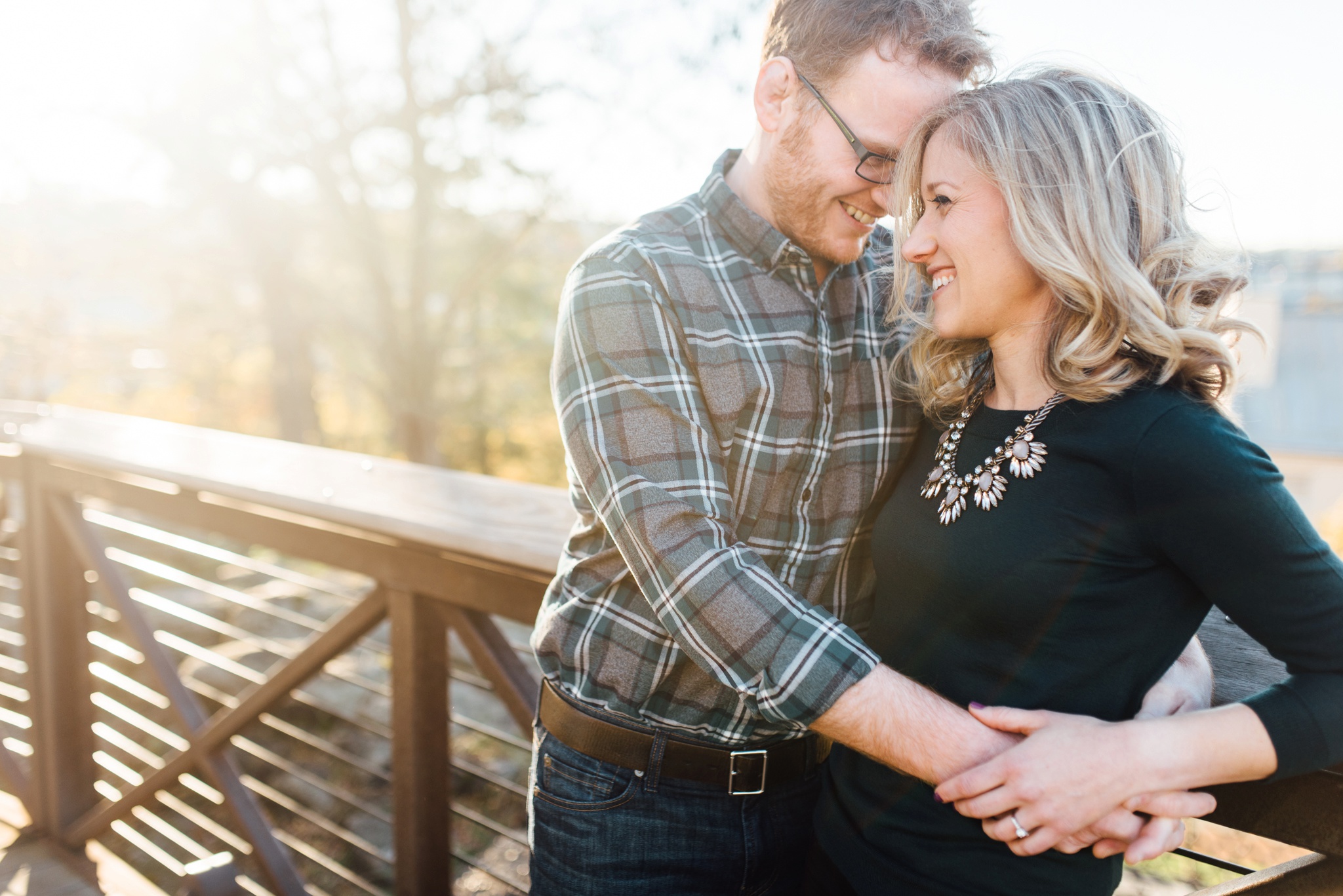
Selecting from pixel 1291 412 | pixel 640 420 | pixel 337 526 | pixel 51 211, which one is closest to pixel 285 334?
pixel 51 211

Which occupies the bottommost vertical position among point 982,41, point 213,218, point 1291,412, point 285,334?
point 1291,412

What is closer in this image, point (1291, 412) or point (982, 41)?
point (982, 41)

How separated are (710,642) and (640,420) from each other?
0.29m

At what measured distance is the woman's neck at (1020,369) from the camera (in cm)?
111

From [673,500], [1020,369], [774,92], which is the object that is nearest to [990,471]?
[1020,369]

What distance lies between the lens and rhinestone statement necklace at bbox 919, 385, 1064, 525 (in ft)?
3.36

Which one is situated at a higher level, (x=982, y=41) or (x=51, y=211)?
(x=982, y=41)

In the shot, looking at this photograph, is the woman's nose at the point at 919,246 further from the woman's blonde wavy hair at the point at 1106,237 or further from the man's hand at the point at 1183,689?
the man's hand at the point at 1183,689

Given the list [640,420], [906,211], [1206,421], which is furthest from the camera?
[906,211]

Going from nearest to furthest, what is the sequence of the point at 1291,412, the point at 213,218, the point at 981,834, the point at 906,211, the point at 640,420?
the point at 981,834, the point at 640,420, the point at 906,211, the point at 213,218, the point at 1291,412

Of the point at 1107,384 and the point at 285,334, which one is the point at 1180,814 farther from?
the point at 285,334

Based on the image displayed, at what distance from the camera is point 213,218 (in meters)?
10.1

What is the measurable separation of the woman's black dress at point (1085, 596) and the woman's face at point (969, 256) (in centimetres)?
13

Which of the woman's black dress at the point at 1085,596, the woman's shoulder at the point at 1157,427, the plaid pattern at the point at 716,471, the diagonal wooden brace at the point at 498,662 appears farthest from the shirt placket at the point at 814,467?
the diagonal wooden brace at the point at 498,662
